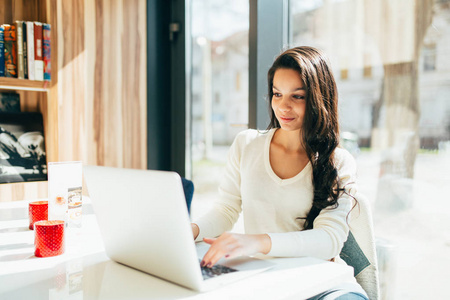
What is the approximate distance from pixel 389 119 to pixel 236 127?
3.19 ft

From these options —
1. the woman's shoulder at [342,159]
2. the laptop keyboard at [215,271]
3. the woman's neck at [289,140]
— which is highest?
the woman's neck at [289,140]

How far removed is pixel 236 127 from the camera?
2.53 m

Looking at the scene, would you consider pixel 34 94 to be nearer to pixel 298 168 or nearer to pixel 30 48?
pixel 30 48

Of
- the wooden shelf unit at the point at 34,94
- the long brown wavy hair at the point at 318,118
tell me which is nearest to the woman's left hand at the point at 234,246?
the long brown wavy hair at the point at 318,118

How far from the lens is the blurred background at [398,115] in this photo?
5.51 ft

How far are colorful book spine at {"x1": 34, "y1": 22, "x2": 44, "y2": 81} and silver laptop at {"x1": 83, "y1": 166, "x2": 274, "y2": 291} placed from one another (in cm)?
161

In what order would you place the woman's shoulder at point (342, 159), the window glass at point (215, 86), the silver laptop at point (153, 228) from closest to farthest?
the silver laptop at point (153, 228)
the woman's shoulder at point (342, 159)
the window glass at point (215, 86)

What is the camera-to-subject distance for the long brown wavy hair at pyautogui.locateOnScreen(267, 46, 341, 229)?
4.45 ft

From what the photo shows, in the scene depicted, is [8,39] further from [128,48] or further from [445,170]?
[445,170]

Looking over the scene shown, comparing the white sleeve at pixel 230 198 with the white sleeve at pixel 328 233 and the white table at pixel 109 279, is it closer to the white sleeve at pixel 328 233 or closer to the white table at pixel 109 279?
the white sleeve at pixel 328 233

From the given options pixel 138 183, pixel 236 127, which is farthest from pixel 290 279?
pixel 236 127

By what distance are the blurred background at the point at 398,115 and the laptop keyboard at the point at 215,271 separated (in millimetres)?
1182

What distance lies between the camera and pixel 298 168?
147 centimetres

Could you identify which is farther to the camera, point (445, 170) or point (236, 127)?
point (236, 127)
